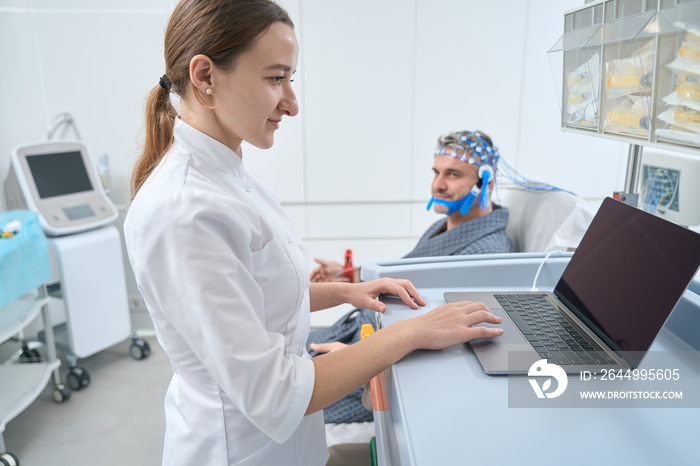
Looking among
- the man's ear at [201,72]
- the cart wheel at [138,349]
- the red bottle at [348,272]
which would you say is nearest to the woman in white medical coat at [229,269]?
the man's ear at [201,72]

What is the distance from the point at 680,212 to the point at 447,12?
188cm

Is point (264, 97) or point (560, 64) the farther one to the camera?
point (560, 64)

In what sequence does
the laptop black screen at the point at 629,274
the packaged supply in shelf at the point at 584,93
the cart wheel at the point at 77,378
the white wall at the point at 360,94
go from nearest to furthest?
the laptop black screen at the point at 629,274
the packaged supply in shelf at the point at 584,93
the cart wheel at the point at 77,378
the white wall at the point at 360,94

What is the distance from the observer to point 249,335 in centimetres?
74

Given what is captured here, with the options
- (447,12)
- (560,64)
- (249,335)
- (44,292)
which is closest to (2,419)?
(44,292)

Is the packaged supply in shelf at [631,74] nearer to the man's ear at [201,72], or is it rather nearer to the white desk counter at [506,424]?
the white desk counter at [506,424]

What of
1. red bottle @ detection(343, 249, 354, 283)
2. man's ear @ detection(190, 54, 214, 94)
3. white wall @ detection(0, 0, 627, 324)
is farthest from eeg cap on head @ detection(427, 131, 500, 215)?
man's ear @ detection(190, 54, 214, 94)

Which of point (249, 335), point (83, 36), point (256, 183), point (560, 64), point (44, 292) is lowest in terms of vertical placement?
point (44, 292)

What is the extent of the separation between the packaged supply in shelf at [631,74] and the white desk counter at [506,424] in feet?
1.42

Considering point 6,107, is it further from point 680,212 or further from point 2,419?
point 680,212

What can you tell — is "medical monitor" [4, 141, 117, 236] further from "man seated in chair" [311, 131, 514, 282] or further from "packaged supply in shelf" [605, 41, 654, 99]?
"packaged supply in shelf" [605, 41, 654, 99]

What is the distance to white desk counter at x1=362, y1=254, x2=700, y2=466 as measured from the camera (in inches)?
25.6

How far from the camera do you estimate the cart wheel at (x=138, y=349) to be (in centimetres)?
296

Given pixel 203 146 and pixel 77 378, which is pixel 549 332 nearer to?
pixel 203 146
